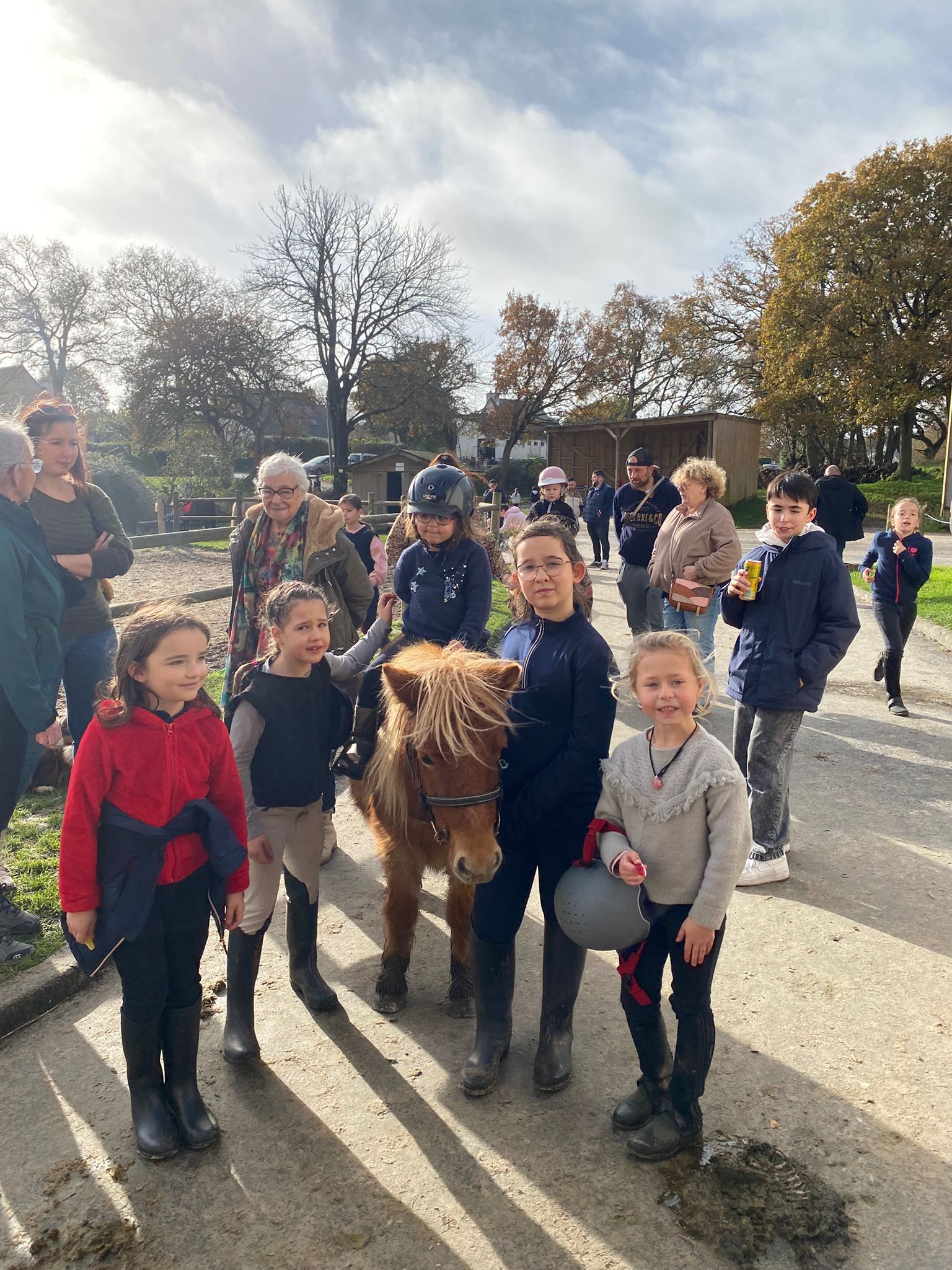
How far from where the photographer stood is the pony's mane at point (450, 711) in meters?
2.42

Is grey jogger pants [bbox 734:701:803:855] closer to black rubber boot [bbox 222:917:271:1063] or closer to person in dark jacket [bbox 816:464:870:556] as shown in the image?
black rubber boot [bbox 222:917:271:1063]

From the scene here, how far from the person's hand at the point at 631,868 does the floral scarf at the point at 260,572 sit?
2362 millimetres

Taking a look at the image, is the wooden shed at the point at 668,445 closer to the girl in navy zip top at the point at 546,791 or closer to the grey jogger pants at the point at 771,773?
the grey jogger pants at the point at 771,773

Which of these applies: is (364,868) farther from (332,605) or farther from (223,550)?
(223,550)

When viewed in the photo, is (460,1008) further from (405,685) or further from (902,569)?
(902,569)

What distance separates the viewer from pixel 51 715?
3215 mm

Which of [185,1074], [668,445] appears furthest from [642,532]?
[668,445]

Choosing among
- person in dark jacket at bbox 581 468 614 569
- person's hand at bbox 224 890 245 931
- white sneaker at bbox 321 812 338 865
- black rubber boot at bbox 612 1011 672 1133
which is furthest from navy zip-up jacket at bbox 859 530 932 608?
person in dark jacket at bbox 581 468 614 569

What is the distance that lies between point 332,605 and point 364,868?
1.43m

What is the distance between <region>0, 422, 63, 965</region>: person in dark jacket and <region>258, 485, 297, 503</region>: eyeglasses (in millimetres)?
1023

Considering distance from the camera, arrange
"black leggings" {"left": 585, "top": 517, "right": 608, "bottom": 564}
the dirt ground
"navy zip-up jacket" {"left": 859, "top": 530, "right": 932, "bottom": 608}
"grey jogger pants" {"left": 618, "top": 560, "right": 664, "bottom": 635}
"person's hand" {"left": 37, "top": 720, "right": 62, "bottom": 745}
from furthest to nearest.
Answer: "black leggings" {"left": 585, "top": 517, "right": 608, "bottom": 564} < "grey jogger pants" {"left": 618, "top": 560, "right": 664, "bottom": 635} < "navy zip-up jacket" {"left": 859, "top": 530, "right": 932, "bottom": 608} < "person's hand" {"left": 37, "top": 720, "right": 62, "bottom": 745} < the dirt ground

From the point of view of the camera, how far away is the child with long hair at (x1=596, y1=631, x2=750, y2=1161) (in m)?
2.21

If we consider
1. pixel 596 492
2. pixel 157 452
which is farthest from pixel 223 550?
pixel 157 452

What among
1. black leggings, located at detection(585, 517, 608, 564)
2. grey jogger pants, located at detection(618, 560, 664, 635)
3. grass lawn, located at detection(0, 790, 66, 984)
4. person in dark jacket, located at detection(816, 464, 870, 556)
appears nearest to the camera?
grass lawn, located at detection(0, 790, 66, 984)
